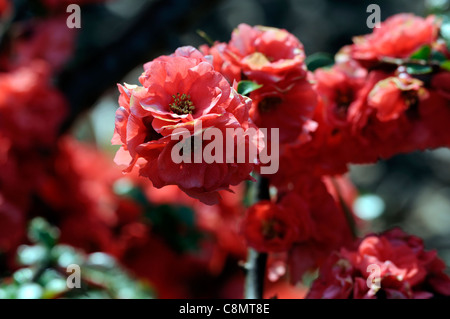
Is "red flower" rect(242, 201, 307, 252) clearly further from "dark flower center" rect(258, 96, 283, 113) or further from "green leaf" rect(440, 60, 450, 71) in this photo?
"green leaf" rect(440, 60, 450, 71)

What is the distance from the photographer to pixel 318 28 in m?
3.01

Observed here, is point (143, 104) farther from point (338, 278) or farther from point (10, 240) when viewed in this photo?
point (10, 240)

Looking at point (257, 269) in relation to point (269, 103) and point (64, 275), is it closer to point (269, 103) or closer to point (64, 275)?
point (269, 103)

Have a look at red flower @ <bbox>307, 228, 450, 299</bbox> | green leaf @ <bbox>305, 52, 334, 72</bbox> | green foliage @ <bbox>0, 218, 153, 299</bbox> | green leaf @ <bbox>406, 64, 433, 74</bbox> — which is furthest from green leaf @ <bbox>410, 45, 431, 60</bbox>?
green foliage @ <bbox>0, 218, 153, 299</bbox>

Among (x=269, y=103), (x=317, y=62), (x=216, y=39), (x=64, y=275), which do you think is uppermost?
(x=216, y=39)

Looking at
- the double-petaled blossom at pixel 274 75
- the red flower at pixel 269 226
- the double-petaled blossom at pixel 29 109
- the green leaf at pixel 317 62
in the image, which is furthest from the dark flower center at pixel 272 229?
the double-petaled blossom at pixel 29 109

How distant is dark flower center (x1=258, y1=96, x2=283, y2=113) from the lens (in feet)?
2.33

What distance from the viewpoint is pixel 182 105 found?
562 mm

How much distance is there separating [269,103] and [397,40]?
244mm

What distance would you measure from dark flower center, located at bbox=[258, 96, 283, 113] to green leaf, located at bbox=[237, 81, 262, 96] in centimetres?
6

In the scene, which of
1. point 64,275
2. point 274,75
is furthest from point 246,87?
point 64,275

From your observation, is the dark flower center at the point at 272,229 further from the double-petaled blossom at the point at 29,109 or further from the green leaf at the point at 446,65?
the double-petaled blossom at the point at 29,109

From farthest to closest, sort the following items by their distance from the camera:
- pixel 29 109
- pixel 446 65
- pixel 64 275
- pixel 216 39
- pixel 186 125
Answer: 1. pixel 216 39
2. pixel 29 109
3. pixel 64 275
4. pixel 446 65
5. pixel 186 125
